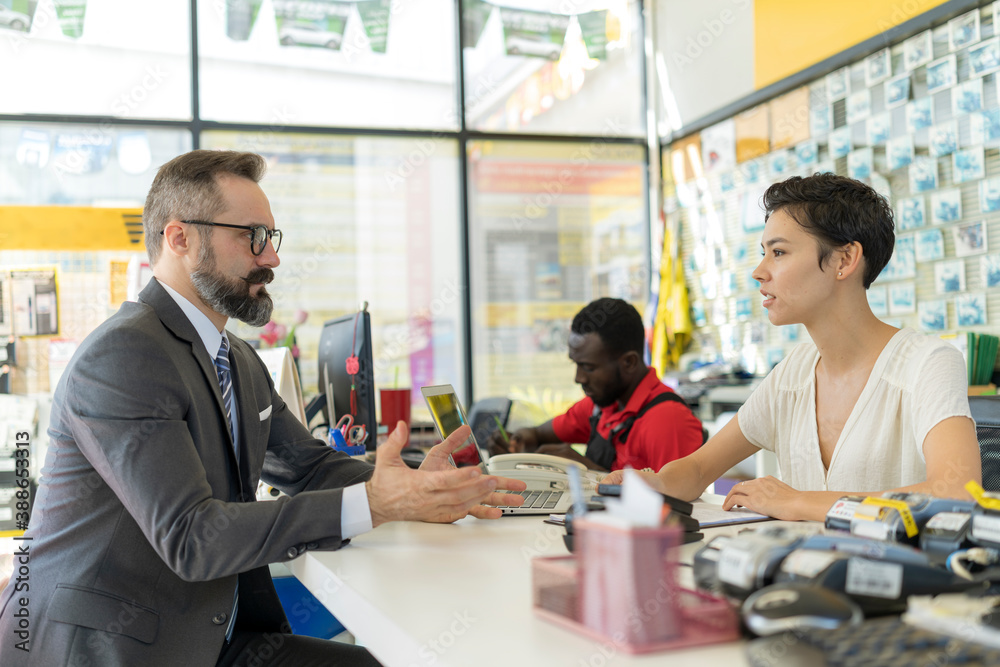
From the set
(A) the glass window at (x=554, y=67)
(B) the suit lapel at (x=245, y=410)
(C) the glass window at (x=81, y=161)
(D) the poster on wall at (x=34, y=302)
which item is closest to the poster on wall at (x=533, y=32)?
(A) the glass window at (x=554, y=67)

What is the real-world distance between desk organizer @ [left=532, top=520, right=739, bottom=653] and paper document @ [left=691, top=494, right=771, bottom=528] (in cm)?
65

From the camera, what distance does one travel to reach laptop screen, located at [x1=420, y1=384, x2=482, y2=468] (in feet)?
5.95

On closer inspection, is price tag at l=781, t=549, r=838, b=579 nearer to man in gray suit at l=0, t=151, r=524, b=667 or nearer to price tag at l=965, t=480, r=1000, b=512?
price tag at l=965, t=480, r=1000, b=512

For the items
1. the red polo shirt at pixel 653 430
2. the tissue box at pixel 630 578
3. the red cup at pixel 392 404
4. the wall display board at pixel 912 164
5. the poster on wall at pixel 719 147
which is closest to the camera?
the tissue box at pixel 630 578

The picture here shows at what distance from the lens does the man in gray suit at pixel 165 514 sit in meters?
1.23

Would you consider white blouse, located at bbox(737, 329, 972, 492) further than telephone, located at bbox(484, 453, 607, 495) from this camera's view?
No

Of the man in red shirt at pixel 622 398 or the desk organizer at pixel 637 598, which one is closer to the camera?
the desk organizer at pixel 637 598

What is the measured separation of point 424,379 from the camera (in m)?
5.41

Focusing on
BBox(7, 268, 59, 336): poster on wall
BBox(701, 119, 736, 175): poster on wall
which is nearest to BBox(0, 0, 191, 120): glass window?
BBox(7, 268, 59, 336): poster on wall

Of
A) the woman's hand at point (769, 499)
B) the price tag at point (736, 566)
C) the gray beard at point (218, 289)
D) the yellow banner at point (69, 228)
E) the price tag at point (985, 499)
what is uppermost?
the yellow banner at point (69, 228)

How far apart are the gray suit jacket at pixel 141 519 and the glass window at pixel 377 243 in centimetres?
371

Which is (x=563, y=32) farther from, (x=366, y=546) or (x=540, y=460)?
(x=366, y=546)

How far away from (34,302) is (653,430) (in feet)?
12.9

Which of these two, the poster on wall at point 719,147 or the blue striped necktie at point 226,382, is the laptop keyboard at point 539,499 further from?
the poster on wall at point 719,147
